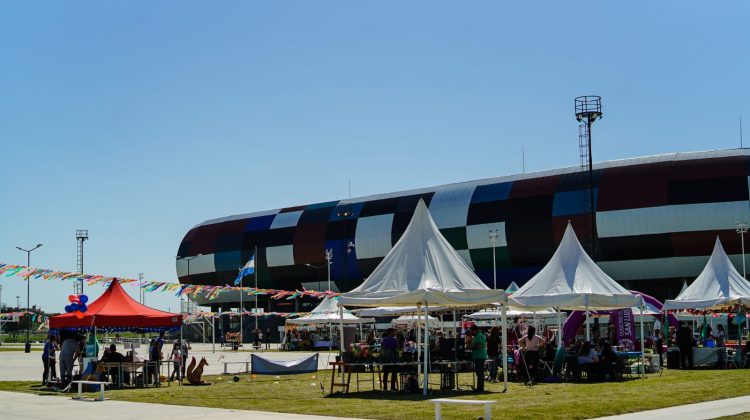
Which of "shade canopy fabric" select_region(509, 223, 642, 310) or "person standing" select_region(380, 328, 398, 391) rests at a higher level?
"shade canopy fabric" select_region(509, 223, 642, 310)

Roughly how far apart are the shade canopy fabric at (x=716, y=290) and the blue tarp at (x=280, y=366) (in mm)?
13380

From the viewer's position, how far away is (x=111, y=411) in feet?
62.6

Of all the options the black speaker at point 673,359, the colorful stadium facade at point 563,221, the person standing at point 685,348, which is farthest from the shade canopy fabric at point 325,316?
the person standing at point 685,348

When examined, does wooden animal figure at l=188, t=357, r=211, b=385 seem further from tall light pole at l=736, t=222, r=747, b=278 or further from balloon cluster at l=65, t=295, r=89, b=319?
tall light pole at l=736, t=222, r=747, b=278

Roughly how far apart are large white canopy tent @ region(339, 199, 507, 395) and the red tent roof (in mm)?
7365

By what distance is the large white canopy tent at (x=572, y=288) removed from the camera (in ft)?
89.6

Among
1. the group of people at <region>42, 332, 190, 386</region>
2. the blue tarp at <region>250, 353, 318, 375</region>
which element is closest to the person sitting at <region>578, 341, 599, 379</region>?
the blue tarp at <region>250, 353, 318, 375</region>

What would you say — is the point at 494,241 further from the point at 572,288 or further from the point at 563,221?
the point at 572,288

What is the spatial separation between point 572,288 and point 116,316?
45.0ft

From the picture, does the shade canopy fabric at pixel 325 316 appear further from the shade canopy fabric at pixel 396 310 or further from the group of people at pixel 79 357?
the group of people at pixel 79 357

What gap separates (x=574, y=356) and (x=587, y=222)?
4454 cm

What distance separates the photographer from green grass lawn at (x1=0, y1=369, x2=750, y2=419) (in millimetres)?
17953

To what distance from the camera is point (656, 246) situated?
69812 mm

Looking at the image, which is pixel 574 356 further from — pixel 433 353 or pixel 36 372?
pixel 36 372
